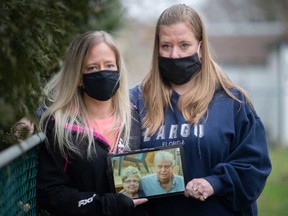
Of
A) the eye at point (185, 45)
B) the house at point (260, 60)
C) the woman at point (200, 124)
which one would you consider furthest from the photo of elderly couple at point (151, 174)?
the house at point (260, 60)

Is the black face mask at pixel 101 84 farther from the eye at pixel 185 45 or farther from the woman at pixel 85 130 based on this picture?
the eye at pixel 185 45

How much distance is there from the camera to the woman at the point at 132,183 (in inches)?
172

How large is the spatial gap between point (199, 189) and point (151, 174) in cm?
31

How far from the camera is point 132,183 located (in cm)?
439

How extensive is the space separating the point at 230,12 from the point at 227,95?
205 feet

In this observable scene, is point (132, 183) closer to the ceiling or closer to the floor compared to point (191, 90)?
closer to the floor

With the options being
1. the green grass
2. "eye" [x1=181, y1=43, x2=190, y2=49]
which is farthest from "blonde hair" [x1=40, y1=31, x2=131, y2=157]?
the green grass

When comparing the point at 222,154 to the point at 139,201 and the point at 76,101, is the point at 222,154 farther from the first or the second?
the point at 76,101

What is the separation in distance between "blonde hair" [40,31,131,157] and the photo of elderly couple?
191mm

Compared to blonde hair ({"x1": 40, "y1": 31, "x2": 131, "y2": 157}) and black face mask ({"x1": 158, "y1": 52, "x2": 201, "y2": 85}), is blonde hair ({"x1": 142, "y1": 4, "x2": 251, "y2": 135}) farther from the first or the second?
blonde hair ({"x1": 40, "y1": 31, "x2": 131, "y2": 157})

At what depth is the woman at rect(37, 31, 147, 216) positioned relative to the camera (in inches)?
169

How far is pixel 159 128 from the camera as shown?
4660mm

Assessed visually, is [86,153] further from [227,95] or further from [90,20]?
[90,20]

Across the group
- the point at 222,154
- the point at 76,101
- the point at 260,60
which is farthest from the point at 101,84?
the point at 260,60
